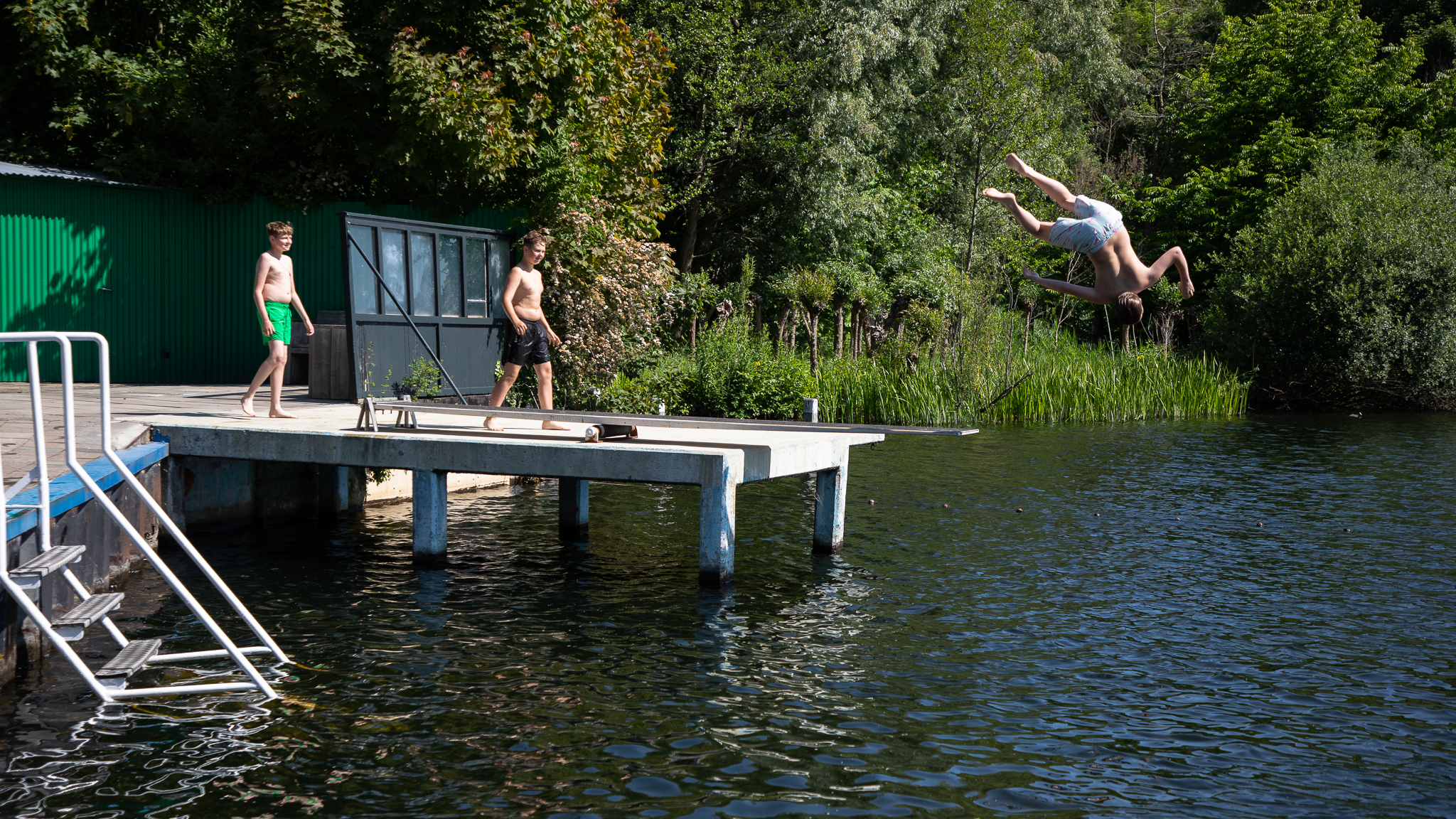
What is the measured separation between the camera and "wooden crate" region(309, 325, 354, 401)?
16.0 meters

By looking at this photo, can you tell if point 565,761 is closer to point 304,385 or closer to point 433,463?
point 433,463

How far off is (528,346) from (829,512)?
138 inches

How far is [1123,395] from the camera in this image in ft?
92.1

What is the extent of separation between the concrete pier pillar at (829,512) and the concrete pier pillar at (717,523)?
6.03 feet

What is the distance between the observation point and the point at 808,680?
8164 millimetres

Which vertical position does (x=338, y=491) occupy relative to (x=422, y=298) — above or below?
below

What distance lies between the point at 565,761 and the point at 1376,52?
141 feet

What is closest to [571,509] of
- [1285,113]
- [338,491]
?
[338,491]

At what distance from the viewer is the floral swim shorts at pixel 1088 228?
22.3 feet

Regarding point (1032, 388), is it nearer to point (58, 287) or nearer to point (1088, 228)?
point (58, 287)

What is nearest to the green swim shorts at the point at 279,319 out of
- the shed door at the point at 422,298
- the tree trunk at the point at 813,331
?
the shed door at the point at 422,298

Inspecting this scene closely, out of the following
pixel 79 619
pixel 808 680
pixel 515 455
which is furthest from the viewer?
pixel 515 455

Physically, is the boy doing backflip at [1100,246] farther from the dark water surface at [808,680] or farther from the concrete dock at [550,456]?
the concrete dock at [550,456]

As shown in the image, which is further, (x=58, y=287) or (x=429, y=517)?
(x=58, y=287)
